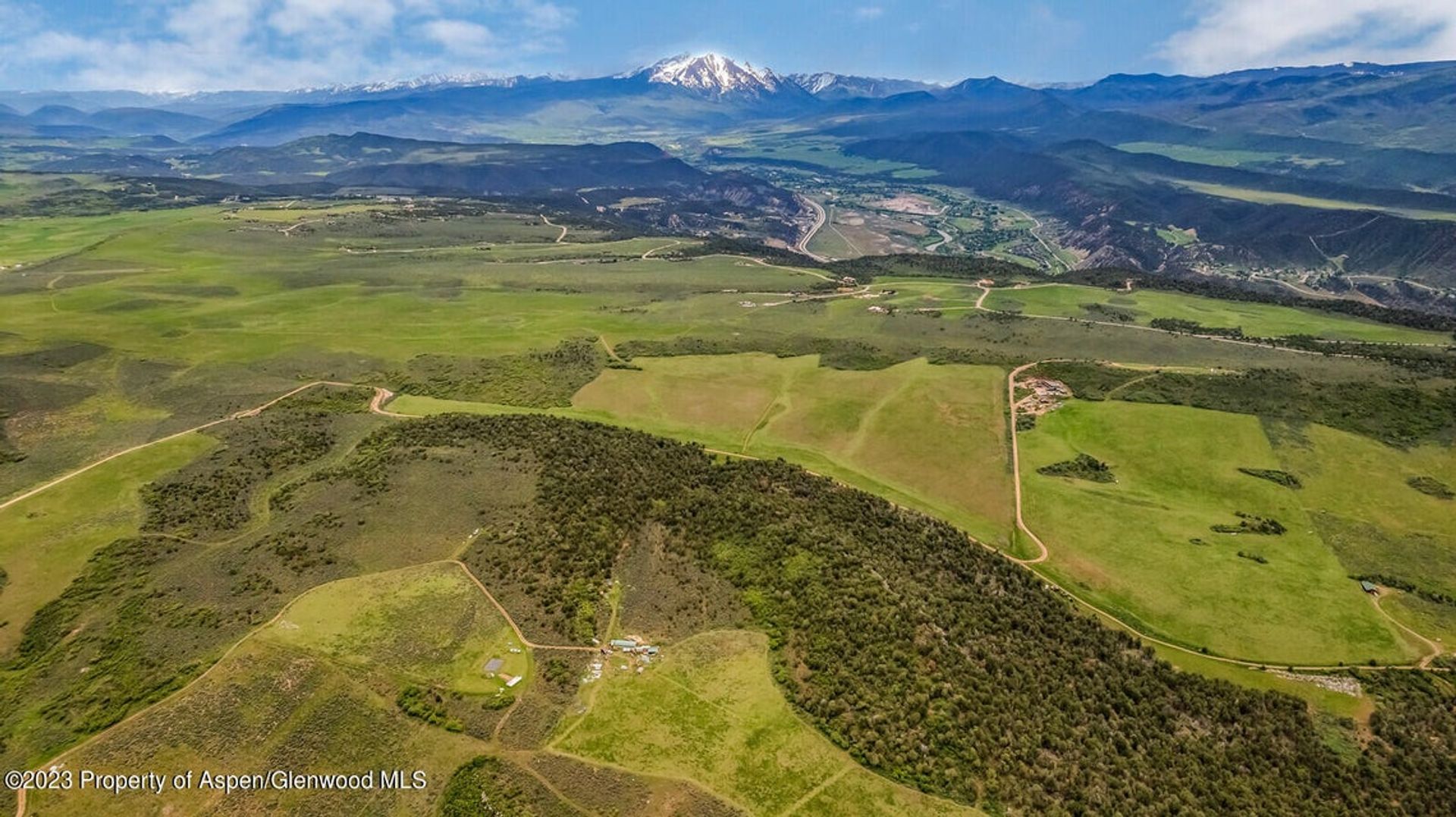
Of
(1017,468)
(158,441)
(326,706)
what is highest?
(158,441)

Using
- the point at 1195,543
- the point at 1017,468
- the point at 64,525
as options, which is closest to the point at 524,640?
the point at 64,525

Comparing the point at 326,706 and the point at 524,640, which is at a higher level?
the point at 326,706

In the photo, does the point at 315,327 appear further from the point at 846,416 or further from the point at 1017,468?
the point at 1017,468

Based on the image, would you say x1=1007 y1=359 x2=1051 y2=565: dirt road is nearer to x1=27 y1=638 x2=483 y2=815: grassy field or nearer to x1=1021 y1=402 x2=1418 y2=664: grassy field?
x1=1021 y1=402 x2=1418 y2=664: grassy field

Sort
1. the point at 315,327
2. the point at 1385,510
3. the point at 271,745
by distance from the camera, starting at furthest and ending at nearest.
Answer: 1. the point at 315,327
2. the point at 1385,510
3. the point at 271,745

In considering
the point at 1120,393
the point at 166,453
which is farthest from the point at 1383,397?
the point at 166,453

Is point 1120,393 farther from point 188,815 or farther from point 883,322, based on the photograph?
point 188,815

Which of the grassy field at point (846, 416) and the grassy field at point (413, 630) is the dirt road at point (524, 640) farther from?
the grassy field at point (846, 416)
